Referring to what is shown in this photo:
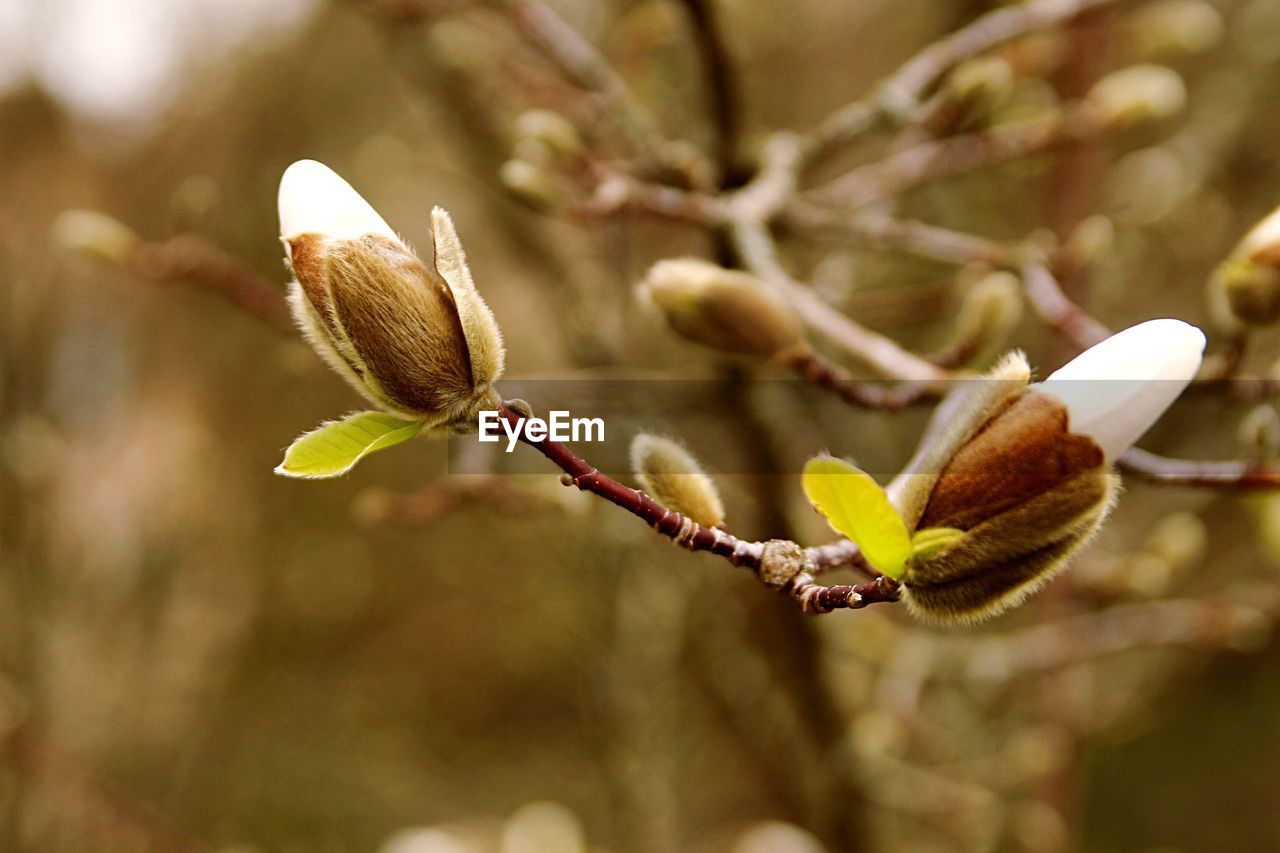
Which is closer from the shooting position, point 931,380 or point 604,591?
point 931,380

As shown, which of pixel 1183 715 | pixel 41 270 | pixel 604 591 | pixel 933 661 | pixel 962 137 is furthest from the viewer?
pixel 1183 715

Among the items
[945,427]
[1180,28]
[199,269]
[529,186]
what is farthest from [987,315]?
[1180,28]

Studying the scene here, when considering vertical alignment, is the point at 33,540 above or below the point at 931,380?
above

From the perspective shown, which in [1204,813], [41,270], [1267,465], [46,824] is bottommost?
[46,824]

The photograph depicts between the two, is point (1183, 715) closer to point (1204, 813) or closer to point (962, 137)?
point (1204, 813)

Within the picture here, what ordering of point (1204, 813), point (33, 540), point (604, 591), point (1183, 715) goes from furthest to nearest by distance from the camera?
point (1204, 813) < point (1183, 715) < point (33, 540) < point (604, 591)

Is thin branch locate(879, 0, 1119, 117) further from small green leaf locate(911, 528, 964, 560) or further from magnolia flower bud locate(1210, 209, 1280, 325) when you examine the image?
small green leaf locate(911, 528, 964, 560)

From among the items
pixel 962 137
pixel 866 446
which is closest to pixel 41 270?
pixel 866 446
